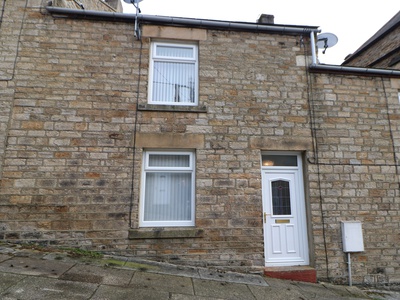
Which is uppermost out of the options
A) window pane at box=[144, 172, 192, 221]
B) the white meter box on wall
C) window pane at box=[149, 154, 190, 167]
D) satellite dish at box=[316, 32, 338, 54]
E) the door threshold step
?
satellite dish at box=[316, 32, 338, 54]

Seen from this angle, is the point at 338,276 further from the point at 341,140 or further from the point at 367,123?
the point at 367,123

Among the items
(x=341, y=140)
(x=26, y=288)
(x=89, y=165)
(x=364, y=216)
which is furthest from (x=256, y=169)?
(x=26, y=288)

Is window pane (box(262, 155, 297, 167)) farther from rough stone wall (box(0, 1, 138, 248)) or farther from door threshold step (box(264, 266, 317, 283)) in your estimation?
rough stone wall (box(0, 1, 138, 248))

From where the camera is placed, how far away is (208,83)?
5.84 m

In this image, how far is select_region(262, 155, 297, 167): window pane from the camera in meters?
5.86

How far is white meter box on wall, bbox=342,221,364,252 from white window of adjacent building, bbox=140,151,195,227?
318 cm

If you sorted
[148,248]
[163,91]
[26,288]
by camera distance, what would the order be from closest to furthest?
1. [26,288]
2. [148,248]
3. [163,91]

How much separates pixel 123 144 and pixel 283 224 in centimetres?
381

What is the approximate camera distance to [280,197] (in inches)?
226

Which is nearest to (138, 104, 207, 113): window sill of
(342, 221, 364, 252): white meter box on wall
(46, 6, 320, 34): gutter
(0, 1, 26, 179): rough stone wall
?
(46, 6, 320, 34): gutter

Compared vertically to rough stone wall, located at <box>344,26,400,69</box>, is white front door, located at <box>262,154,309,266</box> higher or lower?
lower

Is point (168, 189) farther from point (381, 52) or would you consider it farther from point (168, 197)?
point (381, 52)

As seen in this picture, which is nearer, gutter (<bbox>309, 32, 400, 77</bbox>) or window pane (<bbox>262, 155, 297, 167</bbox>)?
window pane (<bbox>262, 155, 297, 167</bbox>)

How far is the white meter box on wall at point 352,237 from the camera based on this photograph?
537 cm
